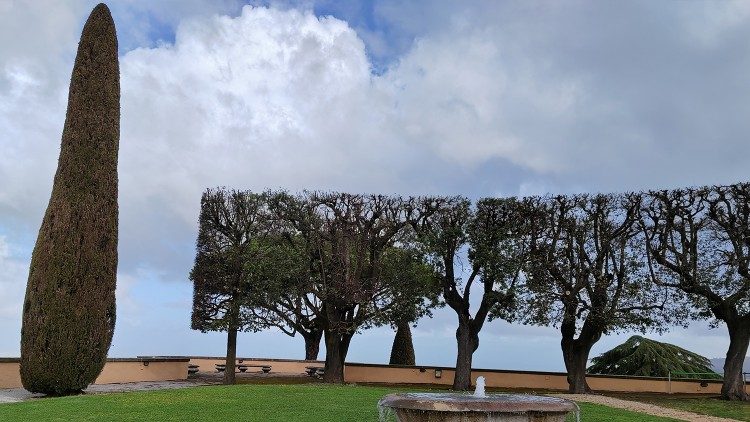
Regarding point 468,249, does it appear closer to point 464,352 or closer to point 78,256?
point 464,352

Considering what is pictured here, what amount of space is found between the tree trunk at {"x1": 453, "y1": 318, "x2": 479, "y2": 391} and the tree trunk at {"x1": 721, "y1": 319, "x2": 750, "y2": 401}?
9975mm

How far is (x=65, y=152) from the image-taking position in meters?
21.5

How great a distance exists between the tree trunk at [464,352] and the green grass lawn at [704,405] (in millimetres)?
6947

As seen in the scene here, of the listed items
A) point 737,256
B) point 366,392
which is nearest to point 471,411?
point 366,392

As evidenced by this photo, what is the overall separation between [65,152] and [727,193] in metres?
24.3

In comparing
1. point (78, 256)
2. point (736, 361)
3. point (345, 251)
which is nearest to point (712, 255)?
point (736, 361)

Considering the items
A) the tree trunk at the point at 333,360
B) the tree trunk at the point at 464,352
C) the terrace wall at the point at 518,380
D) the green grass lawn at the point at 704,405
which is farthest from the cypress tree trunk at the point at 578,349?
the tree trunk at the point at 333,360

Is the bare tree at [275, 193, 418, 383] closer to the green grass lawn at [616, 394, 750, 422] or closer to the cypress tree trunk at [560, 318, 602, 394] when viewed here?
the cypress tree trunk at [560, 318, 602, 394]

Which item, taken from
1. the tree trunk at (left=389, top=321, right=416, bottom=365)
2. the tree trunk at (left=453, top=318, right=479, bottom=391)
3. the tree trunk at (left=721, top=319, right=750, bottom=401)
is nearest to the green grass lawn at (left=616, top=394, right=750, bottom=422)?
the tree trunk at (left=721, top=319, right=750, bottom=401)

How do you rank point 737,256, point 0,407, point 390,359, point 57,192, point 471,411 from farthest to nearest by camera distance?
point 390,359, point 737,256, point 57,192, point 0,407, point 471,411

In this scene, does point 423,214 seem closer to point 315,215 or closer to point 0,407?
point 315,215

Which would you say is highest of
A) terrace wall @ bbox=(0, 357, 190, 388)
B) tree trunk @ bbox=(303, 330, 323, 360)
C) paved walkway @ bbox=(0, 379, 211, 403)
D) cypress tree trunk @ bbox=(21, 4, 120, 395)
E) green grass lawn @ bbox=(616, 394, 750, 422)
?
cypress tree trunk @ bbox=(21, 4, 120, 395)

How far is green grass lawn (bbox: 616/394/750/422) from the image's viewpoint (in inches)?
842

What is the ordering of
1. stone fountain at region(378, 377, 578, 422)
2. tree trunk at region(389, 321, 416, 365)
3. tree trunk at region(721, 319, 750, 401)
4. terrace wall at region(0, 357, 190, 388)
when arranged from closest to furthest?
stone fountain at region(378, 377, 578, 422)
terrace wall at region(0, 357, 190, 388)
tree trunk at region(721, 319, 750, 401)
tree trunk at region(389, 321, 416, 365)
